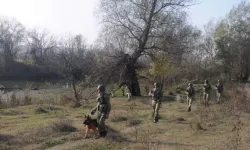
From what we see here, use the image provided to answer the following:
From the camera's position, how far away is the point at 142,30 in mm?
27609

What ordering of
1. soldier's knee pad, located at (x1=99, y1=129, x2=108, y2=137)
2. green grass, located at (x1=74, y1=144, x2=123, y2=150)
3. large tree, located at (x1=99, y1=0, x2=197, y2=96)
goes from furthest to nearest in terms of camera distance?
large tree, located at (x1=99, y1=0, x2=197, y2=96)
soldier's knee pad, located at (x1=99, y1=129, x2=108, y2=137)
green grass, located at (x1=74, y1=144, x2=123, y2=150)

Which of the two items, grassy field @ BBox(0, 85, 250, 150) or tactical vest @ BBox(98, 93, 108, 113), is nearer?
grassy field @ BBox(0, 85, 250, 150)

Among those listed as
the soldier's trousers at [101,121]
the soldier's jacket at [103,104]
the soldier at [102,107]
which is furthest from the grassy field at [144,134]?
the soldier's jacket at [103,104]

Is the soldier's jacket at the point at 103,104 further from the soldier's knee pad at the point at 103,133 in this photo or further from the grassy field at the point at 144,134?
the grassy field at the point at 144,134

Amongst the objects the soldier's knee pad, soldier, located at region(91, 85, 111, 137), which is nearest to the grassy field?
the soldier's knee pad

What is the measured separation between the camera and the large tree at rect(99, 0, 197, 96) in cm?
2731

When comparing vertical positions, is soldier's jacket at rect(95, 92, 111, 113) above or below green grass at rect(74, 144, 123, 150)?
above

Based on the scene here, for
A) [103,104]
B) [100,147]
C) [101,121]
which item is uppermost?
[103,104]

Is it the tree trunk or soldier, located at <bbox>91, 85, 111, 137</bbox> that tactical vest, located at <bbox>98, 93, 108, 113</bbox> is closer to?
soldier, located at <bbox>91, 85, 111, 137</bbox>

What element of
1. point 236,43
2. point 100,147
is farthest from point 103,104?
point 236,43

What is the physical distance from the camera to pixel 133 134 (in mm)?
12203

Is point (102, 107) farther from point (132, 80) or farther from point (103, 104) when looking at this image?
point (132, 80)

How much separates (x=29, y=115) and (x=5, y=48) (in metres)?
Result: 60.8

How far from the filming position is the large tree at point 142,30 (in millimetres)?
27312
